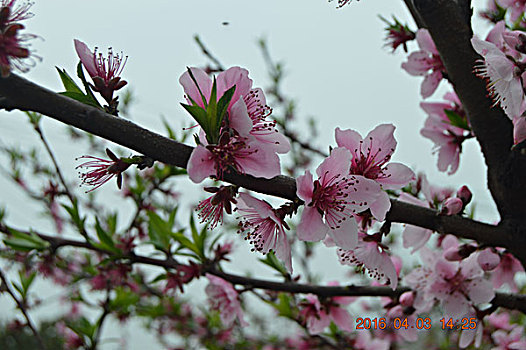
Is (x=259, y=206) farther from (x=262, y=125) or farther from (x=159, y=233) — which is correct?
(x=159, y=233)

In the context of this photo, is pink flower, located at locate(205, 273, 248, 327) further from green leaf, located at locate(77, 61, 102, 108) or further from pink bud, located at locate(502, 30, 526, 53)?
pink bud, located at locate(502, 30, 526, 53)

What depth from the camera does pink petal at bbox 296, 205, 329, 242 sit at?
0.66 m

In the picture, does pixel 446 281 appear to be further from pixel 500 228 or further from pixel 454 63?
pixel 454 63

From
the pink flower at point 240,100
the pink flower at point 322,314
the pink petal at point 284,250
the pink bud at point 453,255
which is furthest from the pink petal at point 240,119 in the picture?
the pink flower at point 322,314

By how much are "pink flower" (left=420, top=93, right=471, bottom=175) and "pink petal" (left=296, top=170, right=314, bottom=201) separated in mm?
621

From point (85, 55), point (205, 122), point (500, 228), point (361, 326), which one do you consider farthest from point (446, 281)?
point (85, 55)

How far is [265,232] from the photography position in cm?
77

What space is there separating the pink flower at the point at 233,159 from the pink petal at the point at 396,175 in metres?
0.25

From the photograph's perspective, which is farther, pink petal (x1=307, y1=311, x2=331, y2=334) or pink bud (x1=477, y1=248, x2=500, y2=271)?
pink petal (x1=307, y1=311, x2=331, y2=334)

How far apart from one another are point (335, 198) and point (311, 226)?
0.24ft

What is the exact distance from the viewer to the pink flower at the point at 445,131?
3.66ft

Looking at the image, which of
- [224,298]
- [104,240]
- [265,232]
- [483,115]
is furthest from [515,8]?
[104,240]

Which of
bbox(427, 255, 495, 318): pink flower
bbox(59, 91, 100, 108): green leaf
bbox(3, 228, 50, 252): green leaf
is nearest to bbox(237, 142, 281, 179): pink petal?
bbox(59, 91, 100, 108): green leaf

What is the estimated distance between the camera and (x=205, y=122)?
1.95ft
